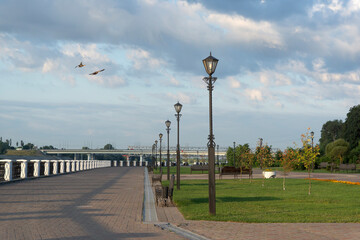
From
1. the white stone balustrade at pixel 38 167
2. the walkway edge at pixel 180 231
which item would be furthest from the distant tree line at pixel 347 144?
the walkway edge at pixel 180 231

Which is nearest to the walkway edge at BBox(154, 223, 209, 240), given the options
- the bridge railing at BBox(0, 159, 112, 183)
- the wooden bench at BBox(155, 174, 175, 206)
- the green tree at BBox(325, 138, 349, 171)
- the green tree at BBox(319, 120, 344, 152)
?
the wooden bench at BBox(155, 174, 175, 206)

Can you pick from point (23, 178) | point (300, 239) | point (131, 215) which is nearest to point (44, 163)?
point (23, 178)

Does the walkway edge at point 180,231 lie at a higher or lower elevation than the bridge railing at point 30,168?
lower

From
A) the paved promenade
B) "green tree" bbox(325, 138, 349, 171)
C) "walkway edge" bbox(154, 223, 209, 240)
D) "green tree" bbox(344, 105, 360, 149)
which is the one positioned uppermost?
"green tree" bbox(344, 105, 360, 149)

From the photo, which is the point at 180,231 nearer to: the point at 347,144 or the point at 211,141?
the point at 211,141

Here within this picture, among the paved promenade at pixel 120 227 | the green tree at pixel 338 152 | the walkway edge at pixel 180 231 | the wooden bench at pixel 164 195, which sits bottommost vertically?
the walkway edge at pixel 180 231

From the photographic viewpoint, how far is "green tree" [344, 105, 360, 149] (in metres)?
82.4

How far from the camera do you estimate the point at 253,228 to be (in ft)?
33.0

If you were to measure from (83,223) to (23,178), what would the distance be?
2093 centimetres

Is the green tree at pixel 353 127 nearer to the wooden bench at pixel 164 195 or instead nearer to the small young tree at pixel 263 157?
the small young tree at pixel 263 157

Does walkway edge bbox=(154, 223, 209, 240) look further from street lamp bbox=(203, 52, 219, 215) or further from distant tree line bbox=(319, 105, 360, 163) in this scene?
distant tree line bbox=(319, 105, 360, 163)

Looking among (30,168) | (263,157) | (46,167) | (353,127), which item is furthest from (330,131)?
(30,168)

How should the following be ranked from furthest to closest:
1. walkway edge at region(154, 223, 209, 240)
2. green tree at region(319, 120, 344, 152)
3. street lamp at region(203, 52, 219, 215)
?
green tree at region(319, 120, 344, 152), street lamp at region(203, 52, 219, 215), walkway edge at region(154, 223, 209, 240)

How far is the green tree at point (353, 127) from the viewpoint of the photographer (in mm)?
82375
